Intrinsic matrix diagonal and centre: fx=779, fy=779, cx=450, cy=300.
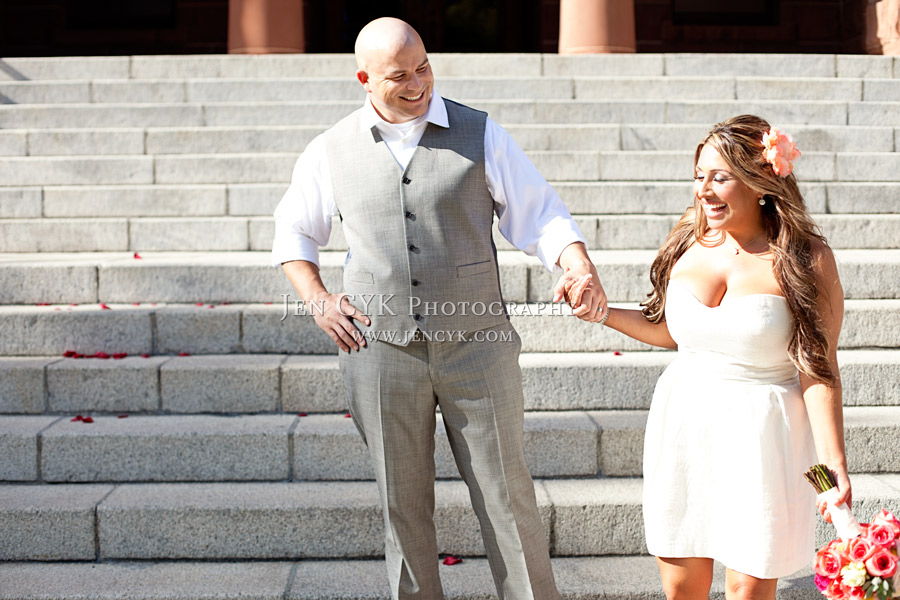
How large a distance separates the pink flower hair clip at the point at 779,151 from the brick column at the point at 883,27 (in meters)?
7.40

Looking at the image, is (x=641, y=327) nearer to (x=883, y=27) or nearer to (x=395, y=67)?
(x=395, y=67)

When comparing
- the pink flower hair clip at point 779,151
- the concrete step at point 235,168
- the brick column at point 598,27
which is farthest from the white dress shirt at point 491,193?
the brick column at point 598,27

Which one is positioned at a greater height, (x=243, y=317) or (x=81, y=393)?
(x=243, y=317)

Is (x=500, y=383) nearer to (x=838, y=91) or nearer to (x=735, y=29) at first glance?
(x=838, y=91)

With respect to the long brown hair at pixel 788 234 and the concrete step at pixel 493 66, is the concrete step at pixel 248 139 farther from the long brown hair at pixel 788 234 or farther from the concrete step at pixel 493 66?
the long brown hair at pixel 788 234

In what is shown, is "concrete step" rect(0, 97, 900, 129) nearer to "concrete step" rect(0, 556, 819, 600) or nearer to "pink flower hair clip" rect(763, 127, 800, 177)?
"concrete step" rect(0, 556, 819, 600)

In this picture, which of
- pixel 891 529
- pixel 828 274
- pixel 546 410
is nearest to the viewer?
pixel 891 529

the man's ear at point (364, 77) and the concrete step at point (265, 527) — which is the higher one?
the man's ear at point (364, 77)

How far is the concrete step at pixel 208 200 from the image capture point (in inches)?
216

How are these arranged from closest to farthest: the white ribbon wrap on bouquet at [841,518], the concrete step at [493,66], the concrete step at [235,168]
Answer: the white ribbon wrap on bouquet at [841,518] → the concrete step at [235,168] → the concrete step at [493,66]

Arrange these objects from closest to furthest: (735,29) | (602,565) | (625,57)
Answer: (602,565), (625,57), (735,29)

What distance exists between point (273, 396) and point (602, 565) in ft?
5.83

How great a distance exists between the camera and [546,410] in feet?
12.8

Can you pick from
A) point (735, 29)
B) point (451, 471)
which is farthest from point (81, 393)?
point (735, 29)
